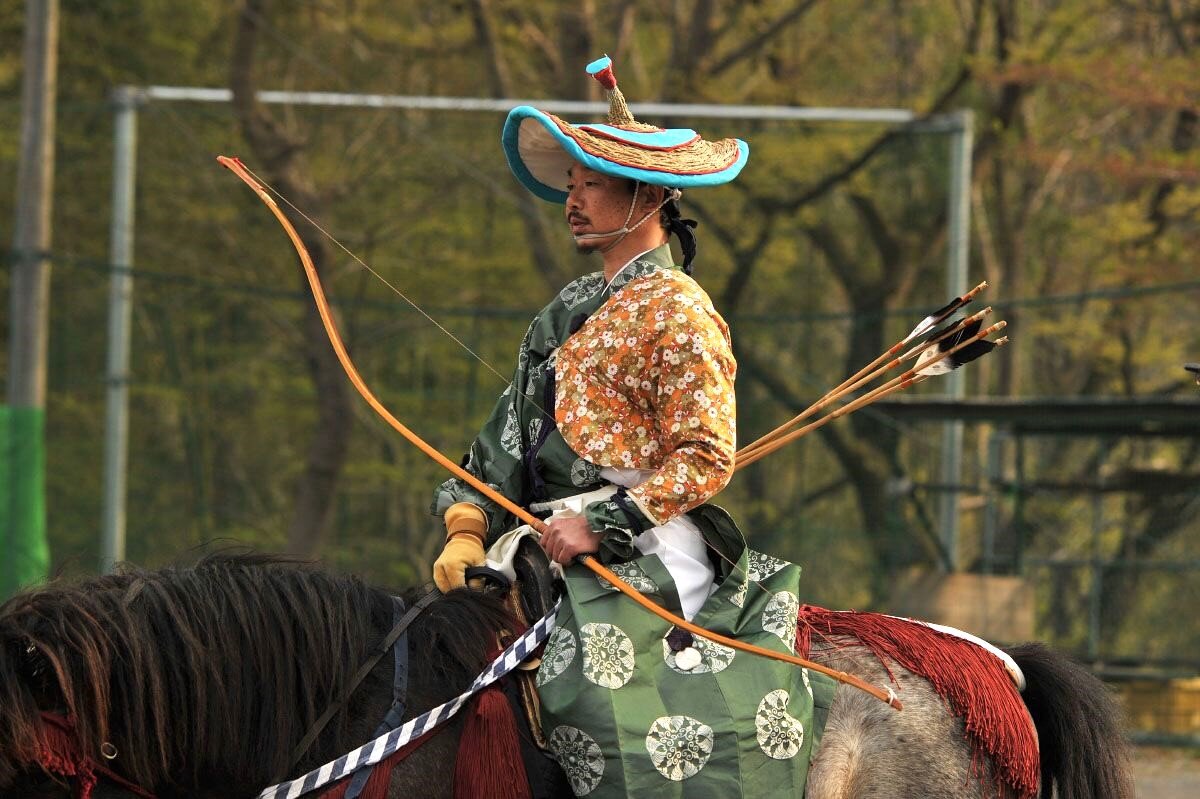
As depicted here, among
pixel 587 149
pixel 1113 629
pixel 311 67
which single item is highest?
pixel 311 67

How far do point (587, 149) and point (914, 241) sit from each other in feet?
38.2

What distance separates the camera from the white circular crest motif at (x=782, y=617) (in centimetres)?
306

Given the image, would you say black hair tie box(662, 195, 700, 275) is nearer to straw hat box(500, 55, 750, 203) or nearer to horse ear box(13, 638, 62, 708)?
straw hat box(500, 55, 750, 203)

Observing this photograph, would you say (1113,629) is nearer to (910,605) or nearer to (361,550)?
(910,605)

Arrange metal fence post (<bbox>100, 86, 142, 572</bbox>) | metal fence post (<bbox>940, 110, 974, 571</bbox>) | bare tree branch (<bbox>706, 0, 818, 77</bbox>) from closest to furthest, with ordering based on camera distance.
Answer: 1. metal fence post (<bbox>100, 86, 142, 572</bbox>)
2. metal fence post (<bbox>940, 110, 974, 571</bbox>)
3. bare tree branch (<bbox>706, 0, 818, 77</bbox>)

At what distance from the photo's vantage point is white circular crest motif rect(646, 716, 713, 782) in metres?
2.88

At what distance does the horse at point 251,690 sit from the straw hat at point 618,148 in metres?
0.88

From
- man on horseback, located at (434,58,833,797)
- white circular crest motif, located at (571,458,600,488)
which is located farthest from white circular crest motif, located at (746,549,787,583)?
white circular crest motif, located at (571,458,600,488)

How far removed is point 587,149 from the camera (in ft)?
10.1

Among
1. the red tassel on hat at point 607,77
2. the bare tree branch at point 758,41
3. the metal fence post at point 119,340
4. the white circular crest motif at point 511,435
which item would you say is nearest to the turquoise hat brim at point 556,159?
the red tassel on hat at point 607,77

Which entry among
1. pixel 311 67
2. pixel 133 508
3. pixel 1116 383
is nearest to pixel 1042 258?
pixel 1116 383

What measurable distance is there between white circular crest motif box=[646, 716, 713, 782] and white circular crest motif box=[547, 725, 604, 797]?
99mm

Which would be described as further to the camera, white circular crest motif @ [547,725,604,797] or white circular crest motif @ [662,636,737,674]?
white circular crest motif @ [662,636,737,674]

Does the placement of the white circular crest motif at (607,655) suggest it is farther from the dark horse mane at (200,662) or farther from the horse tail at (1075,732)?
the horse tail at (1075,732)
